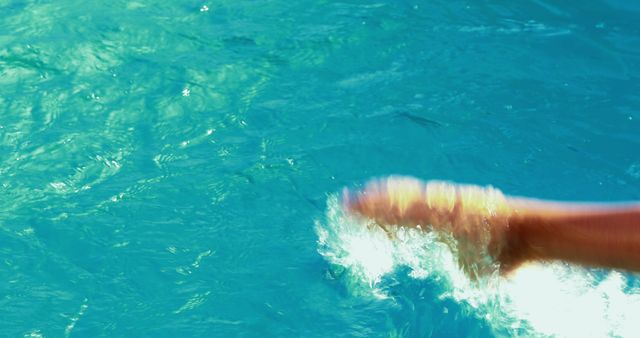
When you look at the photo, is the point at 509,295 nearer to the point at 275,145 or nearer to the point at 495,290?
the point at 495,290

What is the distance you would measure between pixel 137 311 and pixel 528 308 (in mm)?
2108

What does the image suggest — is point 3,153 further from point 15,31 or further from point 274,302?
point 274,302

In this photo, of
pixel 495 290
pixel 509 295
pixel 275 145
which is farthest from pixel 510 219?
pixel 275 145

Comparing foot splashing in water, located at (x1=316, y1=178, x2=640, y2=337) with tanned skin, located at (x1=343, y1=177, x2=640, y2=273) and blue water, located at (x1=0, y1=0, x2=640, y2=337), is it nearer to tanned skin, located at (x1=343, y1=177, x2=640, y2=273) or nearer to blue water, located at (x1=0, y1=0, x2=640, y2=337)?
blue water, located at (x1=0, y1=0, x2=640, y2=337)

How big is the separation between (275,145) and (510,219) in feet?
10.8

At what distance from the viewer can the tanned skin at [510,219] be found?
230 centimetres

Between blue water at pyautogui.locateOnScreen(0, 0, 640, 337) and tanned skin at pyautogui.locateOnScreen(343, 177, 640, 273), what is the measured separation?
1.51ft

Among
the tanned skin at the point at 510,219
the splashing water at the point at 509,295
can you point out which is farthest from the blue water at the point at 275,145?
the tanned skin at the point at 510,219

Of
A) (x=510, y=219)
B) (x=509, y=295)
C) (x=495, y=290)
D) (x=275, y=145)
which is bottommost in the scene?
(x=509, y=295)

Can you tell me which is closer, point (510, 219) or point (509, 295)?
point (510, 219)

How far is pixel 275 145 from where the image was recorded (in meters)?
5.72

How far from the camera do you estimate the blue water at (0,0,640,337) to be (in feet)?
14.9

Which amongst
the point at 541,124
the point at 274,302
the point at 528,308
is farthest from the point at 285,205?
the point at 541,124

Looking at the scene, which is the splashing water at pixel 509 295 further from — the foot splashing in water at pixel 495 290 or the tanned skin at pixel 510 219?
the tanned skin at pixel 510 219
